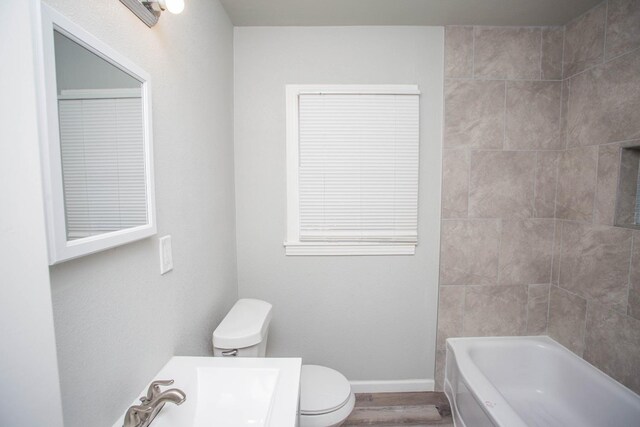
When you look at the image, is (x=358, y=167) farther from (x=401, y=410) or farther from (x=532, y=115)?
(x=401, y=410)

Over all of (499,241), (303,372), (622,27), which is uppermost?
(622,27)

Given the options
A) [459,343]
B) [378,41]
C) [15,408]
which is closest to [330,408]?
[459,343]

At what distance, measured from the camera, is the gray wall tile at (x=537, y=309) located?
1961 millimetres

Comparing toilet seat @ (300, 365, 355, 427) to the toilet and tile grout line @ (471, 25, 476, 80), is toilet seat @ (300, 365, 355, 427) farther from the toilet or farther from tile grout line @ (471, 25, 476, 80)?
tile grout line @ (471, 25, 476, 80)

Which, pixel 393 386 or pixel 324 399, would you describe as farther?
pixel 393 386

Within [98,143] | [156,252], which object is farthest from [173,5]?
[156,252]

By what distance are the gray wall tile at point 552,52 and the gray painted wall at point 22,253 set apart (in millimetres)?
2484

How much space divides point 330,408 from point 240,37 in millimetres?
2232

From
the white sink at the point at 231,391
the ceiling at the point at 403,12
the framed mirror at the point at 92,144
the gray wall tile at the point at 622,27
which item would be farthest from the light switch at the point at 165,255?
the gray wall tile at the point at 622,27

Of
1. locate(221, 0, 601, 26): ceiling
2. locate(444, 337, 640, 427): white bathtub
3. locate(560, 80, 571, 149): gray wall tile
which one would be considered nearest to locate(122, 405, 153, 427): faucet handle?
locate(444, 337, 640, 427): white bathtub

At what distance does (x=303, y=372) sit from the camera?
166cm

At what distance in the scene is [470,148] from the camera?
73.7 inches

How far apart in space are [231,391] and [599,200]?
2.13 metres

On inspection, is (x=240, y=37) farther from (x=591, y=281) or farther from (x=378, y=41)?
(x=591, y=281)
